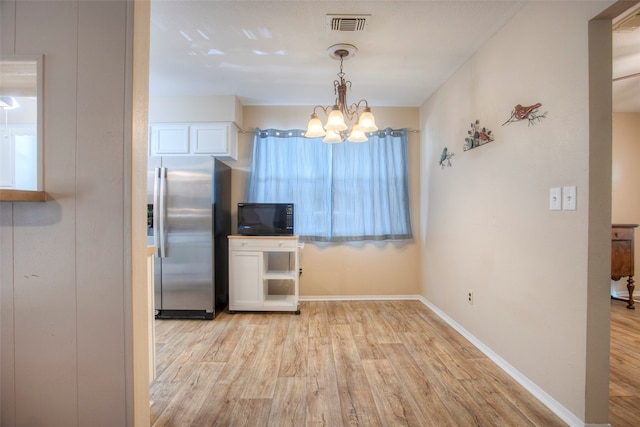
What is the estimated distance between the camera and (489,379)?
190 cm

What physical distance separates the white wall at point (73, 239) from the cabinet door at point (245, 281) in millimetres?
2150

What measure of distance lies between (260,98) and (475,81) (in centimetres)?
235

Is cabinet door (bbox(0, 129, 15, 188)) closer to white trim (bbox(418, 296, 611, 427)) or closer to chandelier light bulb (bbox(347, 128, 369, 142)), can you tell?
chandelier light bulb (bbox(347, 128, 369, 142))

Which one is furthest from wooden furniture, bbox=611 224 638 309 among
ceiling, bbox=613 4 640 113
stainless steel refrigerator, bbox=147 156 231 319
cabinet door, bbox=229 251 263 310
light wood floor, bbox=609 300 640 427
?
stainless steel refrigerator, bbox=147 156 231 319

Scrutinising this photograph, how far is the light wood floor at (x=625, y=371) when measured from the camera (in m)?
1.54

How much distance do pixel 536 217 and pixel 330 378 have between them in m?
1.71

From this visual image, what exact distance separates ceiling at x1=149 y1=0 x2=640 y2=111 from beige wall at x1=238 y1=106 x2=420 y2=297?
0.42m

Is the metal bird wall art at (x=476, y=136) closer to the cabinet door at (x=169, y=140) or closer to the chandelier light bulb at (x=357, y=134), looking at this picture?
the chandelier light bulb at (x=357, y=134)

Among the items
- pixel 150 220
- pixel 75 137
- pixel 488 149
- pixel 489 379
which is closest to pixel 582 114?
pixel 488 149

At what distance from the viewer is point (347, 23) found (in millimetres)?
2012

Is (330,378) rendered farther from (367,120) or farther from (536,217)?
(367,120)

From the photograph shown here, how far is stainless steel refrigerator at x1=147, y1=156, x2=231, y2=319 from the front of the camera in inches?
120

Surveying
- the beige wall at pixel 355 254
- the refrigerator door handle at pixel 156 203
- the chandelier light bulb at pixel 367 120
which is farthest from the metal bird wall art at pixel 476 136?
the refrigerator door handle at pixel 156 203

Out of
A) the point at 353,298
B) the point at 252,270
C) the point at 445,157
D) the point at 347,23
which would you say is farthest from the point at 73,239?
the point at 353,298
